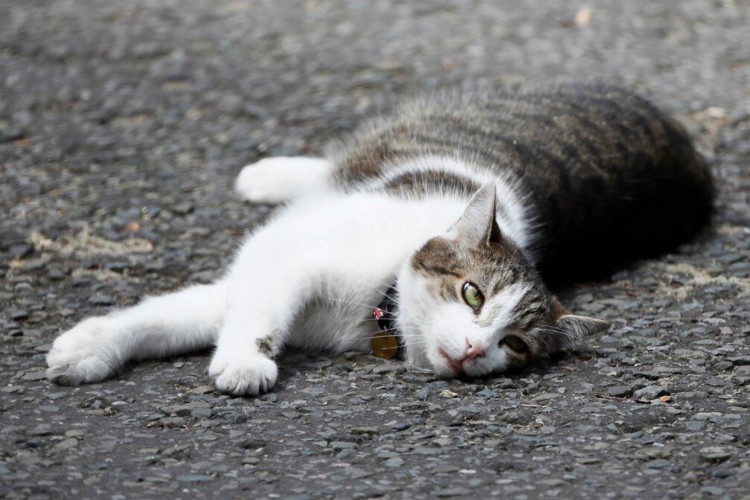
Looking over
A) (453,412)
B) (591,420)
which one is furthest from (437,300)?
(591,420)

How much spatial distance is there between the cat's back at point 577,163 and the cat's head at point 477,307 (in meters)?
0.63

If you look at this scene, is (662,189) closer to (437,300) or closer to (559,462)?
(437,300)

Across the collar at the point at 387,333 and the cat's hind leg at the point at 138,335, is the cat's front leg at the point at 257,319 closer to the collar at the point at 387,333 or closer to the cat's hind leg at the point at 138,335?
the cat's hind leg at the point at 138,335

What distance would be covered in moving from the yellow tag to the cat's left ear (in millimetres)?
630

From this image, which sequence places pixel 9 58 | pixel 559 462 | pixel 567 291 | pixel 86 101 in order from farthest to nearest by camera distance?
pixel 9 58 < pixel 86 101 < pixel 567 291 < pixel 559 462

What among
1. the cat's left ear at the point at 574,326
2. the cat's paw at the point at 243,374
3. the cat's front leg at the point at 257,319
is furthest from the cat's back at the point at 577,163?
the cat's paw at the point at 243,374

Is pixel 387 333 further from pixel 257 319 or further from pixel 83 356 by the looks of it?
pixel 83 356

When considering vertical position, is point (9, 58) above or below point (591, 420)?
above

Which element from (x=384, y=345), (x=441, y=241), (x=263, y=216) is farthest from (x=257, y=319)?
(x=263, y=216)

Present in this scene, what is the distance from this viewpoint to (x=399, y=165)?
4824mm

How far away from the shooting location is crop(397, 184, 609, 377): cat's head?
367cm

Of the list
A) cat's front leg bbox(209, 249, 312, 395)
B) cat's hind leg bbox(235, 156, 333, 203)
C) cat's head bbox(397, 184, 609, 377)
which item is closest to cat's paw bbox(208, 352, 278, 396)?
cat's front leg bbox(209, 249, 312, 395)

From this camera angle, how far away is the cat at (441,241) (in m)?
3.72

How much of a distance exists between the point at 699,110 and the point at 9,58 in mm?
4749
